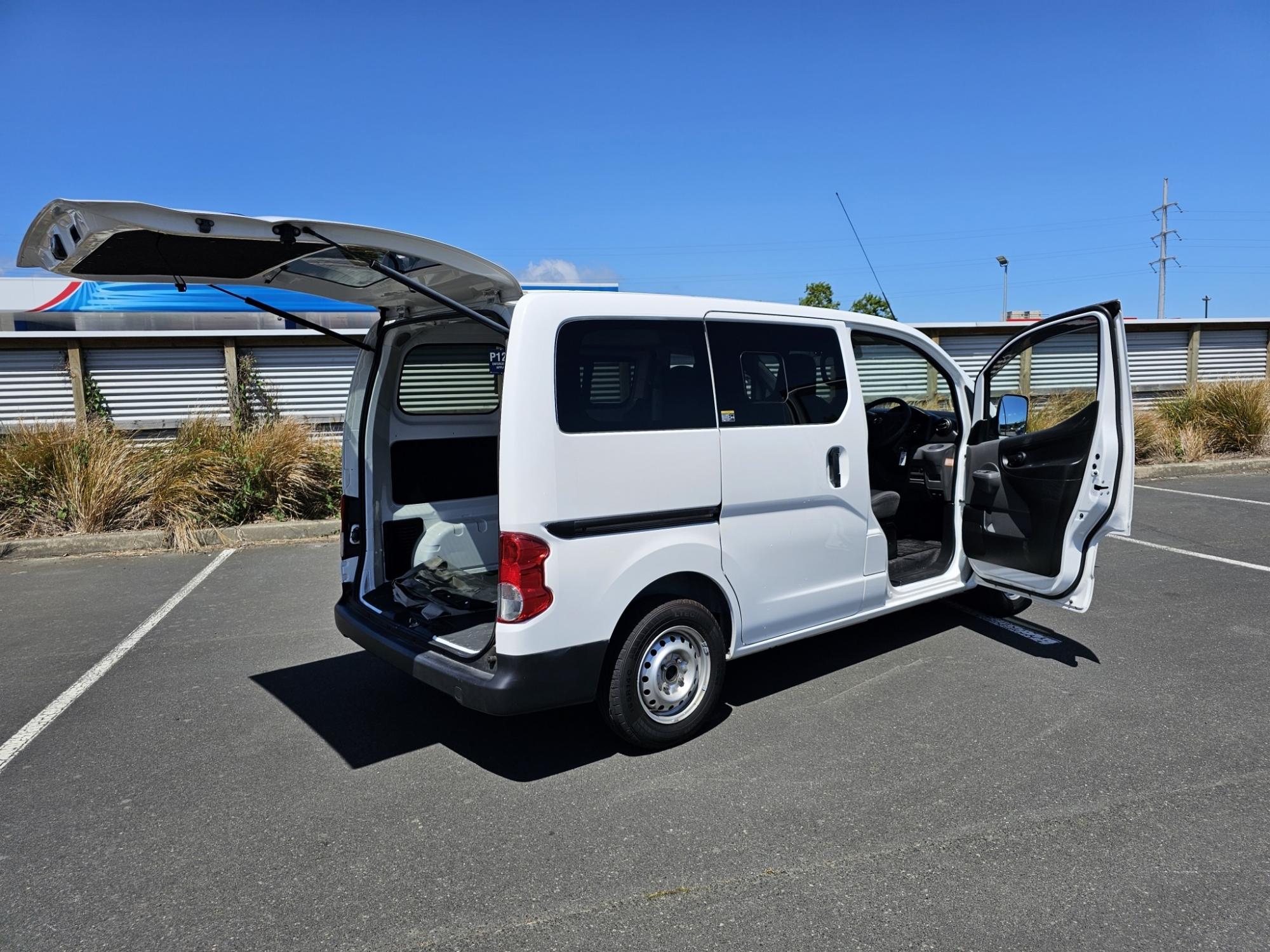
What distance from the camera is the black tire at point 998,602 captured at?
5574 millimetres

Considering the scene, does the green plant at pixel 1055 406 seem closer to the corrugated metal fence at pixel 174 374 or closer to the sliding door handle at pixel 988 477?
the corrugated metal fence at pixel 174 374

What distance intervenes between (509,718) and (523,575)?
4.30ft

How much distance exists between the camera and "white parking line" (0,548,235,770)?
4.00 metres

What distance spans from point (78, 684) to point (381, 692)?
5.65 feet

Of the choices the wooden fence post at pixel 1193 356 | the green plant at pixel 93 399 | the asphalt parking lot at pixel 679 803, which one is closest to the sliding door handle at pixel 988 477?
the asphalt parking lot at pixel 679 803

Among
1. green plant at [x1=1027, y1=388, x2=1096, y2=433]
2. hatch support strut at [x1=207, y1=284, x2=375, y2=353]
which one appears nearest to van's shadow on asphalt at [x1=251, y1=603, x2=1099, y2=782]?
hatch support strut at [x1=207, y1=284, x2=375, y2=353]

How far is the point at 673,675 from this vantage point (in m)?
3.83

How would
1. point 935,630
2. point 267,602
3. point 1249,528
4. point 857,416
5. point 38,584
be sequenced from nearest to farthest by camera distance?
point 857,416, point 935,630, point 267,602, point 38,584, point 1249,528

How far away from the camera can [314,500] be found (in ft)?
29.7

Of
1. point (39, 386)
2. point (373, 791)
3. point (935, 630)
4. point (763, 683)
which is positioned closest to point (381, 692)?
point (373, 791)

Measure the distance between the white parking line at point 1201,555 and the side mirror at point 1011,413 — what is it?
5.90 ft

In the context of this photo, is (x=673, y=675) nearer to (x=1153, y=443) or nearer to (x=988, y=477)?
(x=988, y=477)

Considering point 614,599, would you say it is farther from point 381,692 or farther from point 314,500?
point 314,500

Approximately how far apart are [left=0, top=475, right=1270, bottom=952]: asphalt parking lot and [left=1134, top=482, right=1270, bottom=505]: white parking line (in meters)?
5.02
